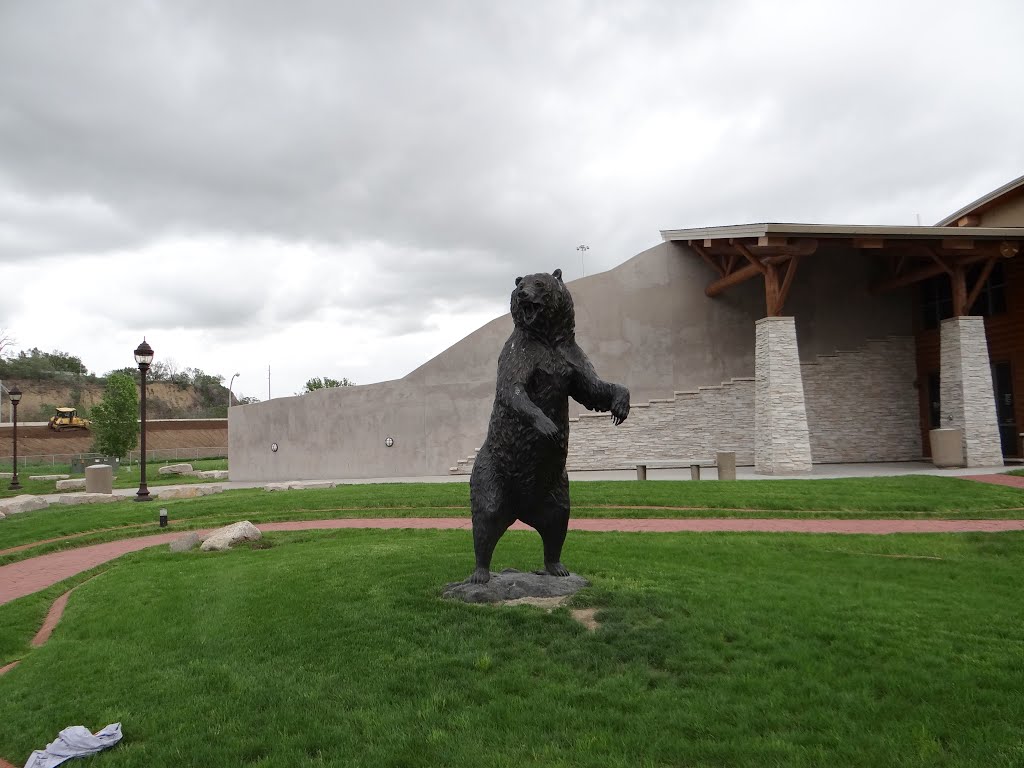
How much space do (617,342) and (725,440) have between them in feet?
14.6

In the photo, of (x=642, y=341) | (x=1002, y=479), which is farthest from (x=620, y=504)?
(x=642, y=341)

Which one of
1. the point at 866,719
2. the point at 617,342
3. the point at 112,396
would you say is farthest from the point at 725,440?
the point at 112,396

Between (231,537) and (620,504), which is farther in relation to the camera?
(620,504)

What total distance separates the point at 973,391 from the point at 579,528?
43.3 feet

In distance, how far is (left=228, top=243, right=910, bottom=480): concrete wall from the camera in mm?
21328

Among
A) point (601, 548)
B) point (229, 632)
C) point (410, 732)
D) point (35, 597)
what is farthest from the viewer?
point (601, 548)

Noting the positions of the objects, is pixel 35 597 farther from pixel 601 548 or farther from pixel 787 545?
pixel 787 545

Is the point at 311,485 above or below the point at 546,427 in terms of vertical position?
below

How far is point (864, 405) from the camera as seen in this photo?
21.3 meters

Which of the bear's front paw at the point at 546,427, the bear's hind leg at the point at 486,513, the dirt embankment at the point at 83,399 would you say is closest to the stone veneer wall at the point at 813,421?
the bear's hind leg at the point at 486,513

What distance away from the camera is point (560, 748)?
3.27m

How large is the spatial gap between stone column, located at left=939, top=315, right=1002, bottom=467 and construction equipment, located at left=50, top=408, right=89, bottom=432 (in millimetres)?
46907

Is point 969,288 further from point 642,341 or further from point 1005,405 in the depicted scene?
point 642,341

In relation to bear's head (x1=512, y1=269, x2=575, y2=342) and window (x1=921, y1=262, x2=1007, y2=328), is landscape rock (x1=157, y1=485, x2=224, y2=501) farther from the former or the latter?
window (x1=921, y1=262, x2=1007, y2=328)
